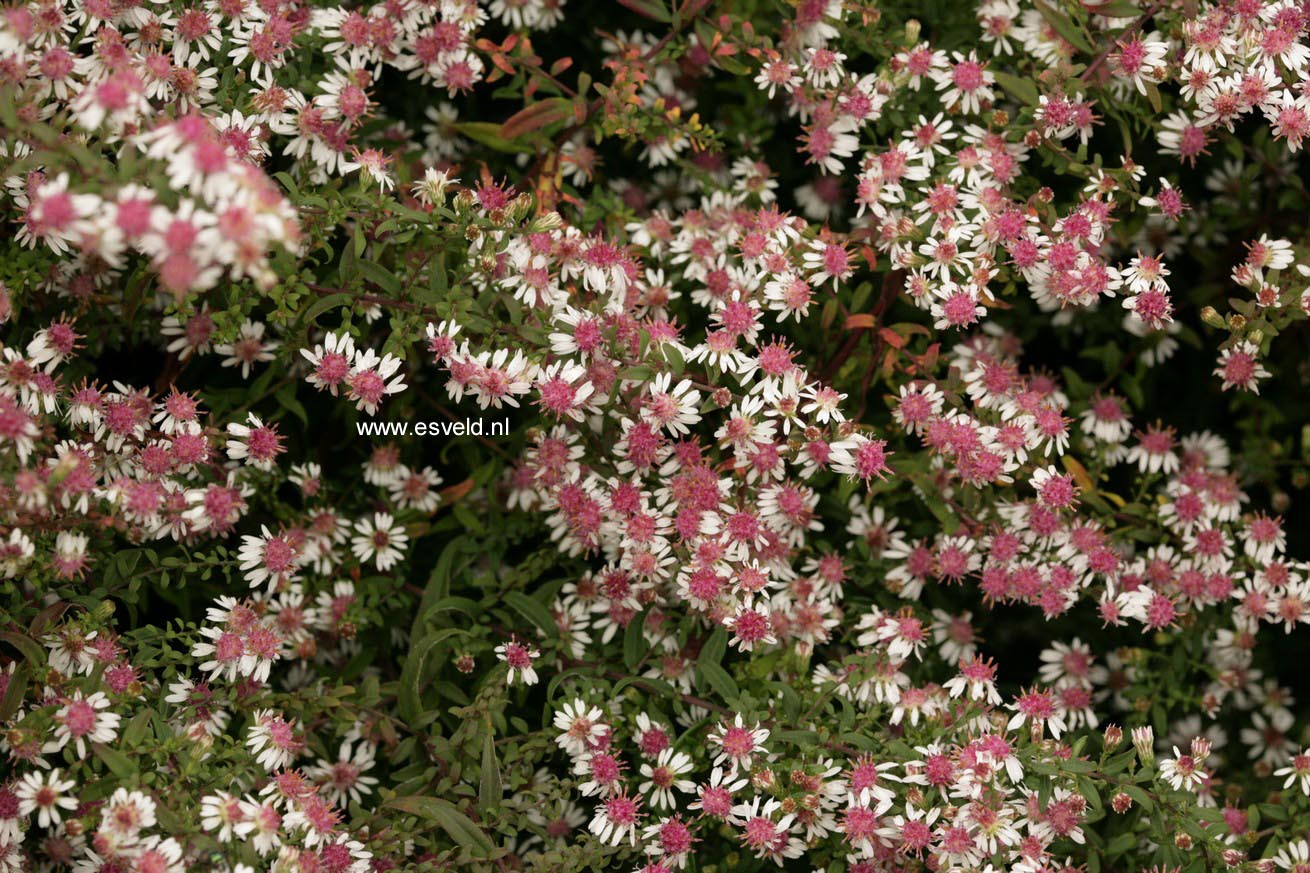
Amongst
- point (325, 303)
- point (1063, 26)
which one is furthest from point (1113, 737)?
point (325, 303)

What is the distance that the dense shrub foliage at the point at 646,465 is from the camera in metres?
2.15

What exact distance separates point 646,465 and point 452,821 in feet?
2.38

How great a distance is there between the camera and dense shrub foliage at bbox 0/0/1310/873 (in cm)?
215

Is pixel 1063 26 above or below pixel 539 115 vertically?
above

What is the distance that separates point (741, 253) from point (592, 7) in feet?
2.74

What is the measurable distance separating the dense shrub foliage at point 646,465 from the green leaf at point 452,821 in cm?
1

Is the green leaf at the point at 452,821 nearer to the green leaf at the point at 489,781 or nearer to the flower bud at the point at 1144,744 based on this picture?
the green leaf at the point at 489,781

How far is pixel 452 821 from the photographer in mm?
2107

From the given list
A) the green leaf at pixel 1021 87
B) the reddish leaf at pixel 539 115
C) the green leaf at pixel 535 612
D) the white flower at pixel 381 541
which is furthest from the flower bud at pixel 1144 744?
the reddish leaf at pixel 539 115

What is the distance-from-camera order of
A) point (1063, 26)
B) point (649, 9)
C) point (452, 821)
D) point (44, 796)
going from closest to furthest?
point (44, 796)
point (452, 821)
point (1063, 26)
point (649, 9)

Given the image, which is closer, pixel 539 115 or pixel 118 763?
pixel 118 763

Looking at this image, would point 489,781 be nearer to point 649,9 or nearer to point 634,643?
point 634,643

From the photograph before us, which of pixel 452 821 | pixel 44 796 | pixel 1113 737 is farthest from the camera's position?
pixel 1113 737

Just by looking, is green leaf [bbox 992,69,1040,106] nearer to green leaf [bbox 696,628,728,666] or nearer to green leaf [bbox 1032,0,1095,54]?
green leaf [bbox 1032,0,1095,54]
